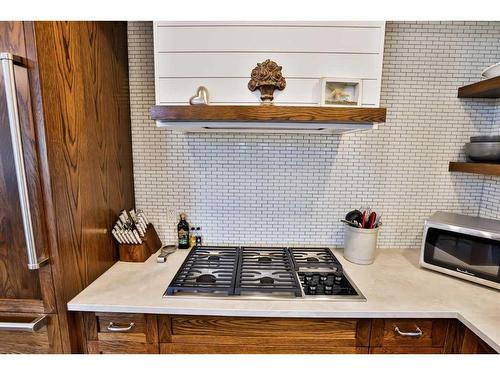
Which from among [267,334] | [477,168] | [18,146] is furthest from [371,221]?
[18,146]

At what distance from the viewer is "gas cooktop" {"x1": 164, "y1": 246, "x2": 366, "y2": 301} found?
3.77 ft

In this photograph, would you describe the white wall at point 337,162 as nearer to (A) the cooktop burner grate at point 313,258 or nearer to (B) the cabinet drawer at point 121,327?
(A) the cooktop burner grate at point 313,258

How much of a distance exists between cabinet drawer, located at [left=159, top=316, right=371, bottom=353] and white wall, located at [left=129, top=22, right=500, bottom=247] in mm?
647

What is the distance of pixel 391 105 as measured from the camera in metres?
1.54

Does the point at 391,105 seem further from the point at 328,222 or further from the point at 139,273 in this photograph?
the point at 139,273

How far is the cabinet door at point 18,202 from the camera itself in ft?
2.93

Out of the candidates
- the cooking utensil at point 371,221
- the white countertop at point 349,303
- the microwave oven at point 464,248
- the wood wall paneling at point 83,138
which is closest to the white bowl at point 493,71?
the microwave oven at point 464,248

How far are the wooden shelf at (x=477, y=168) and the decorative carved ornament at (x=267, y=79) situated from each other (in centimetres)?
111

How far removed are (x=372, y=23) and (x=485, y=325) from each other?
4.35ft

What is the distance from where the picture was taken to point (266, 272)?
1.35 metres

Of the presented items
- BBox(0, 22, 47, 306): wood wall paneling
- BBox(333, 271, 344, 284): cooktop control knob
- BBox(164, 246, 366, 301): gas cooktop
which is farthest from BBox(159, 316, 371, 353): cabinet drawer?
BBox(0, 22, 47, 306): wood wall paneling

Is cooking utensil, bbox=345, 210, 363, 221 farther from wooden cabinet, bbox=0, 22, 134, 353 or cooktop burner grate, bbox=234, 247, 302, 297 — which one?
wooden cabinet, bbox=0, 22, 134, 353

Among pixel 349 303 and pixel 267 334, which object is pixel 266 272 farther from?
pixel 349 303

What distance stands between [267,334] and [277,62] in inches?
48.5
